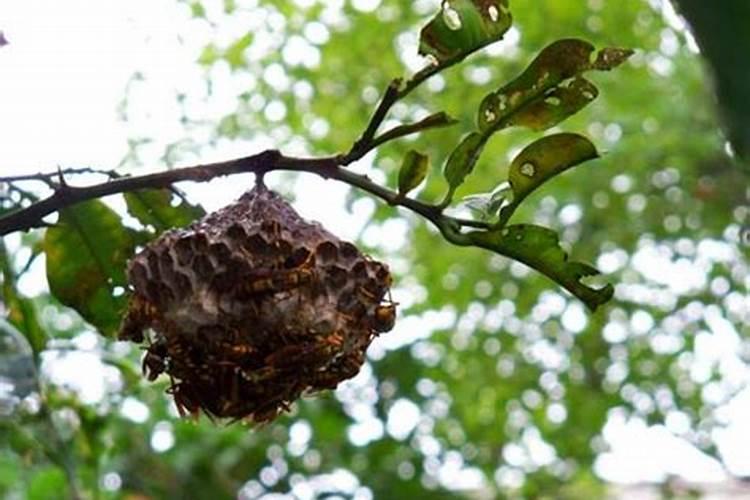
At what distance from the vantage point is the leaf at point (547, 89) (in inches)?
32.9

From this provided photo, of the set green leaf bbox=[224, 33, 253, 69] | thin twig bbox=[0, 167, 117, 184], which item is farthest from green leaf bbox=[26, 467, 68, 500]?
green leaf bbox=[224, 33, 253, 69]

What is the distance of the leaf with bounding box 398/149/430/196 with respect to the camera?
84 cm

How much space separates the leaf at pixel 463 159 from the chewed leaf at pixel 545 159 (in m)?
0.03

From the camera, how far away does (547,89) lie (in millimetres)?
854

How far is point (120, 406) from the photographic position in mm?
2436

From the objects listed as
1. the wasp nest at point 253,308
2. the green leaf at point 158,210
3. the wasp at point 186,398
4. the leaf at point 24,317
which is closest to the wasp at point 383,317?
the wasp nest at point 253,308

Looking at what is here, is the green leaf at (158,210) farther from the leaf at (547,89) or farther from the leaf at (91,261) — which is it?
the leaf at (547,89)

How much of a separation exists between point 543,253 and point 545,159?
5cm

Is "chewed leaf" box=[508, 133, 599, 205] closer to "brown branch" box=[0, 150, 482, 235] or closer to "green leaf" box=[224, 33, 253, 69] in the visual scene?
"brown branch" box=[0, 150, 482, 235]

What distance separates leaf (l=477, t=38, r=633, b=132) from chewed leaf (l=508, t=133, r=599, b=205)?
2cm

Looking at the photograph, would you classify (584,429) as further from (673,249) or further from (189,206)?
(189,206)

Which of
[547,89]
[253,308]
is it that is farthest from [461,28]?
[253,308]

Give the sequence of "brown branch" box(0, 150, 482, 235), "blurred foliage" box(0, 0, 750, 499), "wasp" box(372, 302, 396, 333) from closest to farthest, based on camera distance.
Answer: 1. "brown branch" box(0, 150, 482, 235)
2. "wasp" box(372, 302, 396, 333)
3. "blurred foliage" box(0, 0, 750, 499)

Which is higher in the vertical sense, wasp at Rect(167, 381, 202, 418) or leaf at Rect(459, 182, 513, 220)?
leaf at Rect(459, 182, 513, 220)
